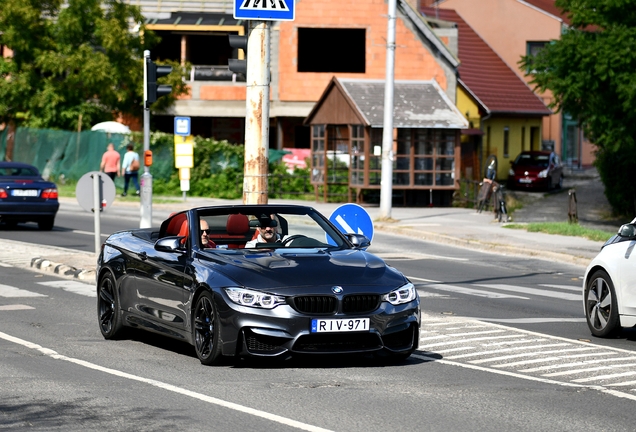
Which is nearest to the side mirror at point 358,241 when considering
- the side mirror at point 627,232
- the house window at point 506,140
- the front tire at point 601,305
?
the side mirror at point 627,232

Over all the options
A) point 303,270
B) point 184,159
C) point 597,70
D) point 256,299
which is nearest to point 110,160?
point 184,159

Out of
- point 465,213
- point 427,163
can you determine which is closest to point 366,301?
point 465,213

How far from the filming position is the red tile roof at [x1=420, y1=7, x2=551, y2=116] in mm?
53469

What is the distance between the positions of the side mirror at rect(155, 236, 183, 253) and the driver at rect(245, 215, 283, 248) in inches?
26.2

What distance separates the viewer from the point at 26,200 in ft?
91.0

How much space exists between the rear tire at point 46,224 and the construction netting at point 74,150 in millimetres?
13499

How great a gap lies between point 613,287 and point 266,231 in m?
3.49

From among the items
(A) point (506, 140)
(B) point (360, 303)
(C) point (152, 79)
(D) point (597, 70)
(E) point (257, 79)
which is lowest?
(B) point (360, 303)

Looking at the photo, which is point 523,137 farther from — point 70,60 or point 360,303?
point 360,303

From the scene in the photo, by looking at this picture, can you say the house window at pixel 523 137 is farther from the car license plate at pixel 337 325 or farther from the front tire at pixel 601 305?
the car license plate at pixel 337 325

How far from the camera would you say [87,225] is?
1194 inches

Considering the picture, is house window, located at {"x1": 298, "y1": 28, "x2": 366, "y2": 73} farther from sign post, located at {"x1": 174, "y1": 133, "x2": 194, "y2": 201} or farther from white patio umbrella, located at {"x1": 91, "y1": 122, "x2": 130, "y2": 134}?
sign post, located at {"x1": 174, "y1": 133, "x2": 194, "y2": 201}

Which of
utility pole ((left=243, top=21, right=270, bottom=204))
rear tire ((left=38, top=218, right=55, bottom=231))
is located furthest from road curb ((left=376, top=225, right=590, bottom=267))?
utility pole ((left=243, top=21, right=270, bottom=204))

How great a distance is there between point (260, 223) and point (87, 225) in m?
19.5
